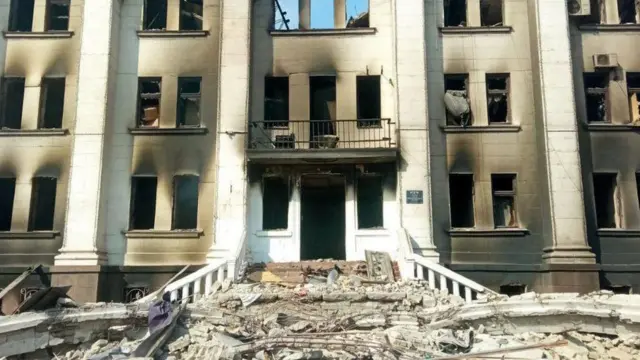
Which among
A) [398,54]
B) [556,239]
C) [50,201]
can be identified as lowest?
[556,239]

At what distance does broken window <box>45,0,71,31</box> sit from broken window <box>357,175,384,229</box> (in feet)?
35.6

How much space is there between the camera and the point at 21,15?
17.6 meters

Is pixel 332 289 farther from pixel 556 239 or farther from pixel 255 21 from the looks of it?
pixel 255 21

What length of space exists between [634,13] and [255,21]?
11808 mm

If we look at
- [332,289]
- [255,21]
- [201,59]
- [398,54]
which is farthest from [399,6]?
[332,289]

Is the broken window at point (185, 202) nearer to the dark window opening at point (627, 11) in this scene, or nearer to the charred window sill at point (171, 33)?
the charred window sill at point (171, 33)

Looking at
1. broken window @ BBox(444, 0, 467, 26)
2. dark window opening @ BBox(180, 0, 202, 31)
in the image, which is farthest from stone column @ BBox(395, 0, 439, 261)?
dark window opening @ BBox(180, 0, 202, 31)

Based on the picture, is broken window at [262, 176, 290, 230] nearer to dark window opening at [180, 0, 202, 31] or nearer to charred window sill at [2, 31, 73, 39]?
dark window opening at [180, 0, 202, 31]

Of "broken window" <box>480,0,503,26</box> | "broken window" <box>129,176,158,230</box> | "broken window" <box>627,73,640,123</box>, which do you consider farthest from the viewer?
"broken window" <box>480,0,503,26</box>

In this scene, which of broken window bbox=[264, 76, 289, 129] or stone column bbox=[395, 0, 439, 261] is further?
broken window bbox=[264, 76, 289, 129]

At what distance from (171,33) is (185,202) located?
5.30 metres

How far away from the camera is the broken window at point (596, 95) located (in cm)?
1620

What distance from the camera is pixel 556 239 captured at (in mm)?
14898

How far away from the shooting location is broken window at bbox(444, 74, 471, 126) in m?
16.0
